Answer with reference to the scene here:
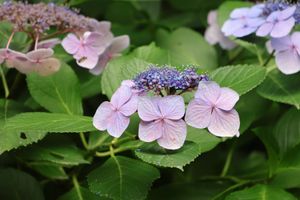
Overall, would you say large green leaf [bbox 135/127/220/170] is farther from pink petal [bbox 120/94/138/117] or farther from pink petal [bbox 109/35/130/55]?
pink petal [bbox 109/35/130/55]

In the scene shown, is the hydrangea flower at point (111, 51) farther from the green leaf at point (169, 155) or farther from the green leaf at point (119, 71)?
the green leaf at point (169, 155)

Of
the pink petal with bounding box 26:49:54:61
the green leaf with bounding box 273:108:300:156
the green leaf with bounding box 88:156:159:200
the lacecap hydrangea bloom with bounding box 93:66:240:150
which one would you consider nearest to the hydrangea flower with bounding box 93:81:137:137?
the lacecap hydrangea bloom with bounding box 93:66:240:150

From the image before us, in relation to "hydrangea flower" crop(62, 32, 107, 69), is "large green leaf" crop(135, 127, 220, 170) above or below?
below

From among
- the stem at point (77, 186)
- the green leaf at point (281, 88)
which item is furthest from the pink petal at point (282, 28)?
the stem at point (77, 186)

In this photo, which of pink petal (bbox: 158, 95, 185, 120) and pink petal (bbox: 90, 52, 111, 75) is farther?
pink petal (bbox: 90, 52, 111, 75)

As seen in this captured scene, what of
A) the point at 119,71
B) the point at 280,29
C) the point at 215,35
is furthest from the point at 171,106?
the point at 215,35

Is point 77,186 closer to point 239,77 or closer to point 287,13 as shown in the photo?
point 239,77

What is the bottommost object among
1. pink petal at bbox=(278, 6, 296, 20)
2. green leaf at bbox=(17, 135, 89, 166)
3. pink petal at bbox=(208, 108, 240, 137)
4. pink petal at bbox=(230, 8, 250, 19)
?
green leaf at bbox=(17, 135, 89, 166)
